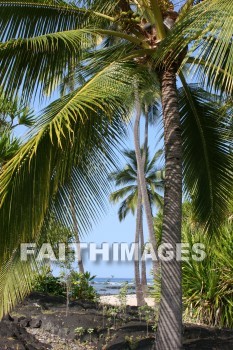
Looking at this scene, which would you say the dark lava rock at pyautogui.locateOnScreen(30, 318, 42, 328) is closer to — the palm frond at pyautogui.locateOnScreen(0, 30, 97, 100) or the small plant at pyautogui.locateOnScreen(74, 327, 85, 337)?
the small plant at pyautogui.locateOnScreen(74, 327, 85, 337)

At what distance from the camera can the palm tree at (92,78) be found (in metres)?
4.86

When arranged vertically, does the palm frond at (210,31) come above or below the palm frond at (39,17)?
below

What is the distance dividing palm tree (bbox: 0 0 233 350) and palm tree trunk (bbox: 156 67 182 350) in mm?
10

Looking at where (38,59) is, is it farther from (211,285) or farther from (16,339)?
(211,285)

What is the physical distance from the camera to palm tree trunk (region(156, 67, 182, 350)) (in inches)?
219

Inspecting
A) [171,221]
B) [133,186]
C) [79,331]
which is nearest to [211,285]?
[79,331]

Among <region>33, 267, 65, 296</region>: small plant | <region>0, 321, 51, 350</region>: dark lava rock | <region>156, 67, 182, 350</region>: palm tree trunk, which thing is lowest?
<region>0, 321, 51, 350</region>: dark lava rock

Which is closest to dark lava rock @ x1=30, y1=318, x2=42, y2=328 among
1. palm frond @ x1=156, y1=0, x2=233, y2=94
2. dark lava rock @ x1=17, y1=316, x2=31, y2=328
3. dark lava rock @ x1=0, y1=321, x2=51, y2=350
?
dark lava rock @ x1=17, y1=316, x2=31, y2=328

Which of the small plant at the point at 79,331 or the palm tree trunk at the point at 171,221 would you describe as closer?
the palm tree trunk at the point at 171,221

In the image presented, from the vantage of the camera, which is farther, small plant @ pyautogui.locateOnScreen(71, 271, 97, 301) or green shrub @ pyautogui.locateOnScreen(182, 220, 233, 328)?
small plant @ pyautogui.locateOnScreen(71, 271, 97, 301)

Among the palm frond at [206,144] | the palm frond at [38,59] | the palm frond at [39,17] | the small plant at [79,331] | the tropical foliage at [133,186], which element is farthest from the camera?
the tropical foliage at [133,186]

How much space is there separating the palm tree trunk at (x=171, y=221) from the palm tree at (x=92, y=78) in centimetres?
1

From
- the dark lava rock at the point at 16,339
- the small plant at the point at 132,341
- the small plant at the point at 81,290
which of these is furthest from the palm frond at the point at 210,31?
the small plant at the point at 81,290

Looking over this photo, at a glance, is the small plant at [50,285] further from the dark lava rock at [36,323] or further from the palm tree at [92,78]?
the palm tree at [92,78]
